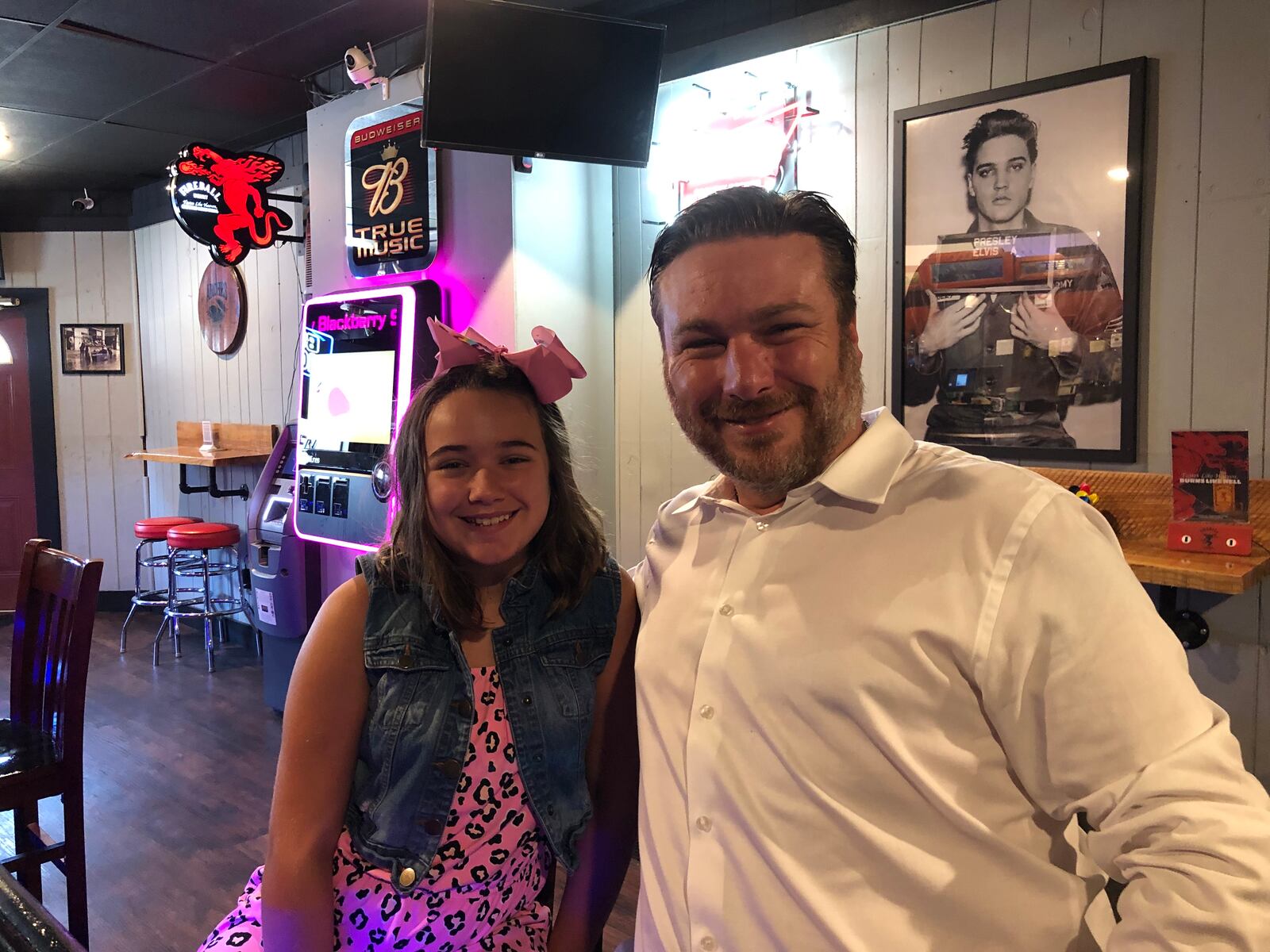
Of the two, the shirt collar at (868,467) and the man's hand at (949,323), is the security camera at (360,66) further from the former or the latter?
the shirt collar at (868,467)

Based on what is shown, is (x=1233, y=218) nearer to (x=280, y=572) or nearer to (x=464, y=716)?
(x=464, y=716)

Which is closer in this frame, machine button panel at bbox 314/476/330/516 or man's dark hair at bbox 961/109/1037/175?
man's dark hair at bbox 961/109/1037/175

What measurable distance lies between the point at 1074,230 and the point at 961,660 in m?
1.76

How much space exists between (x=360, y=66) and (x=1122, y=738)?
12.4 feet

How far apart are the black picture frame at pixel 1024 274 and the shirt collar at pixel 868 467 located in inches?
55.4

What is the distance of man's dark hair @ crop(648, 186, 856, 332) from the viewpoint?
118 cm

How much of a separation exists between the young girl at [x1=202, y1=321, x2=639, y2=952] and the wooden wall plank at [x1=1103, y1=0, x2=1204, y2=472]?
5.39 ft

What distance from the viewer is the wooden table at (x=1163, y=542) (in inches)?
74.7

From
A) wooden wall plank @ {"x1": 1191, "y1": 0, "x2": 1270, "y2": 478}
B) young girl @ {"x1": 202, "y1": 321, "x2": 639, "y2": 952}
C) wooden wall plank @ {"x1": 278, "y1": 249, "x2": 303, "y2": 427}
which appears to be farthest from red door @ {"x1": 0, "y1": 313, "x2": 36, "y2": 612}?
wooden wall plank @ {"x1": 1191, "y1": 0, "x2": 1270, "y2": 478}

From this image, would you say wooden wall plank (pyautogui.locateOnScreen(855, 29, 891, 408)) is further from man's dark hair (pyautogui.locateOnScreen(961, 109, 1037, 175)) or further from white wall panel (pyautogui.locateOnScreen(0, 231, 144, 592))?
white wall panel (pyautogui.locateOnScreen(0, 231, 144, 592))

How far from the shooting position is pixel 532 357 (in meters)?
1.44

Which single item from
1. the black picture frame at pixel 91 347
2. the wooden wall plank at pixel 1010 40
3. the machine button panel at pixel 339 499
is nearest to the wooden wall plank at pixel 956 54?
the wooden wall plank at pixel 1010 40

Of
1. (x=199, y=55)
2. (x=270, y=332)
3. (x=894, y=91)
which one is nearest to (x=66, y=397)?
(x=270, y=332)

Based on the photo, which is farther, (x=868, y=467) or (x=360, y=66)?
(x=360, y=66)
